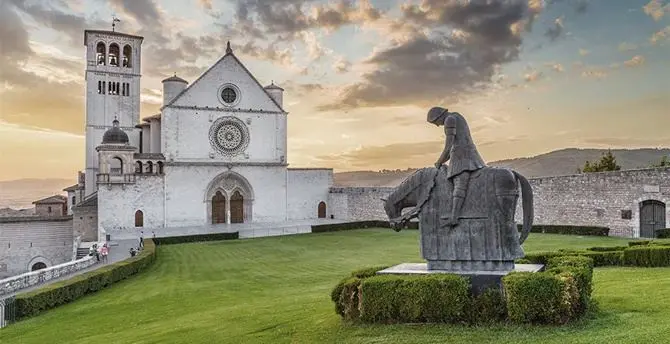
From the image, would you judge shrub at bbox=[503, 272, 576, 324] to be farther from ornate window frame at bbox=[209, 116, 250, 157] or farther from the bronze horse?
ornate window frame at bbox=[209, 116, 250, 157]

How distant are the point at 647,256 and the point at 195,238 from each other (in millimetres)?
29043

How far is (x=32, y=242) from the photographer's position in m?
44.1

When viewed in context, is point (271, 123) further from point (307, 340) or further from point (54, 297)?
point (307, 340)

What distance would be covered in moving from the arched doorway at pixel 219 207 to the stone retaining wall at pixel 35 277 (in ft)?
81.5

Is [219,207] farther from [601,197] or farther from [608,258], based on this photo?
[608,258]

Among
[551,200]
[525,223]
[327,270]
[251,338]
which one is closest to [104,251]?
[327,270]

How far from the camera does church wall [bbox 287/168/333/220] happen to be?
2101 inches

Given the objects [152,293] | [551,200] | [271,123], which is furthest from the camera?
[271,123]

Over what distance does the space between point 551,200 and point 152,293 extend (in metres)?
24.3

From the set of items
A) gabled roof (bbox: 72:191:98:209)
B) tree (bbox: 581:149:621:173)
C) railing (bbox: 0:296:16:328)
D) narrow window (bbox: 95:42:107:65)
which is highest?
narrow window (bbox: 95:42:107:65)

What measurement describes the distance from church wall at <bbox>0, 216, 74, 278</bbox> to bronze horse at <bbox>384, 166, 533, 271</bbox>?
42.9m

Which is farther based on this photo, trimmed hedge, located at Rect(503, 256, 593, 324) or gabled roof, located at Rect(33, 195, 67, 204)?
gabled roof, located at Rect(33, 195, 67, 204)

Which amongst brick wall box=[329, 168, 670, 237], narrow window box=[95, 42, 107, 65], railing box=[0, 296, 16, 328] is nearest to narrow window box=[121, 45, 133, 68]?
narrow window box=[95, 42, 107, 65]

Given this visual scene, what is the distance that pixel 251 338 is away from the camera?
360 inches
